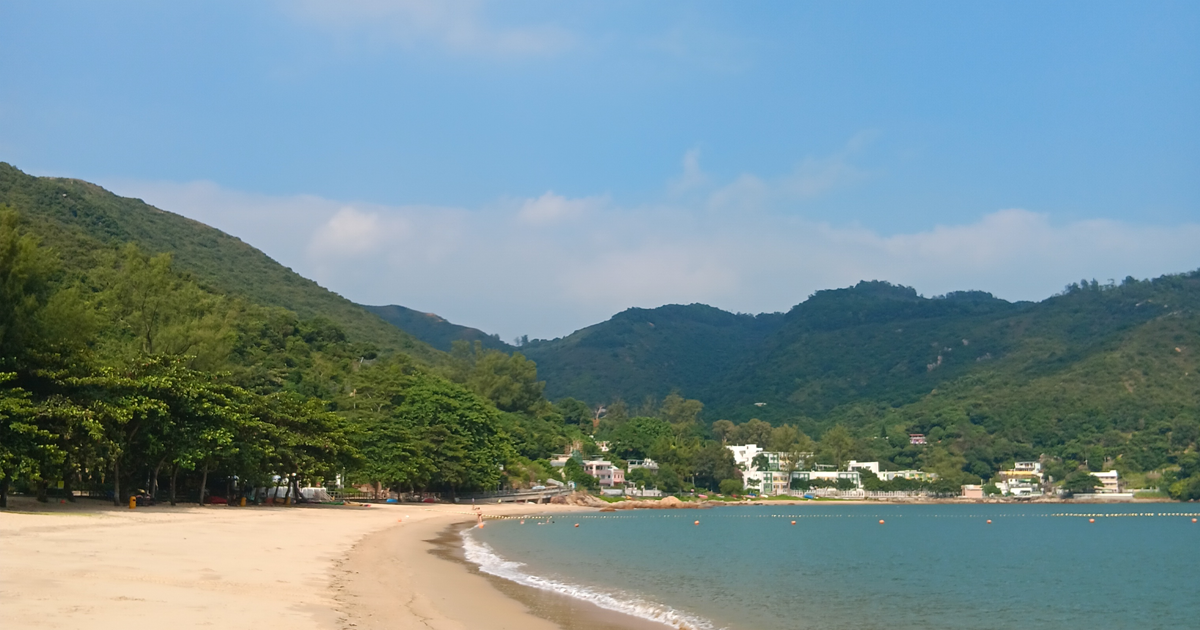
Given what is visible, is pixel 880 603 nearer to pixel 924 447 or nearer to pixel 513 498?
pixel 513 498

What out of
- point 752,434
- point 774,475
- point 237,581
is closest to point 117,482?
point 237,581

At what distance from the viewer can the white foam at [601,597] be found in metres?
17.6

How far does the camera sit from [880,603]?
21953mm

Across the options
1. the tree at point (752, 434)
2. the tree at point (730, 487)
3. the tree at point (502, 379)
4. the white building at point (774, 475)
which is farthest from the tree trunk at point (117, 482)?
the tree at point (752, 434)

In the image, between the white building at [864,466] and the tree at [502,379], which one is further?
the white building at [864,466]

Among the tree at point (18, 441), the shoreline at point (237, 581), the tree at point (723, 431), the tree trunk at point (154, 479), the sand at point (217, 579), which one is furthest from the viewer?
the tree at point (723, 431)

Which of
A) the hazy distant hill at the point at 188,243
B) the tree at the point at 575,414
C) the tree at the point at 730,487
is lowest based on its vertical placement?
the tree at the point at 730,487

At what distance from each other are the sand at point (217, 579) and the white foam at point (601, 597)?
1.09 metres

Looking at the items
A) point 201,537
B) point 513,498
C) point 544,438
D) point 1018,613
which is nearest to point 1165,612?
point 1018,613

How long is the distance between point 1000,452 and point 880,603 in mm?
141974

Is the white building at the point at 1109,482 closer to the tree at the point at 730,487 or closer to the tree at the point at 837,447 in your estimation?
the tree at the point at 837,447

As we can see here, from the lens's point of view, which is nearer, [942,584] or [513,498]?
[942,584]

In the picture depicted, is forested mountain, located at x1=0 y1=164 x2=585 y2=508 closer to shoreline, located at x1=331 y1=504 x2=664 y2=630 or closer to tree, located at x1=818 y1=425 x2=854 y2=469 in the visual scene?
shoreline, located at x1=331 y1=504 x2=664 y2=630

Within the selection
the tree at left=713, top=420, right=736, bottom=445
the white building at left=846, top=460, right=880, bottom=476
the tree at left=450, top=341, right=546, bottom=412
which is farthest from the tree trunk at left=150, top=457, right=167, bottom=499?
the tree at left=713, top=420, right=736, bottom=445
